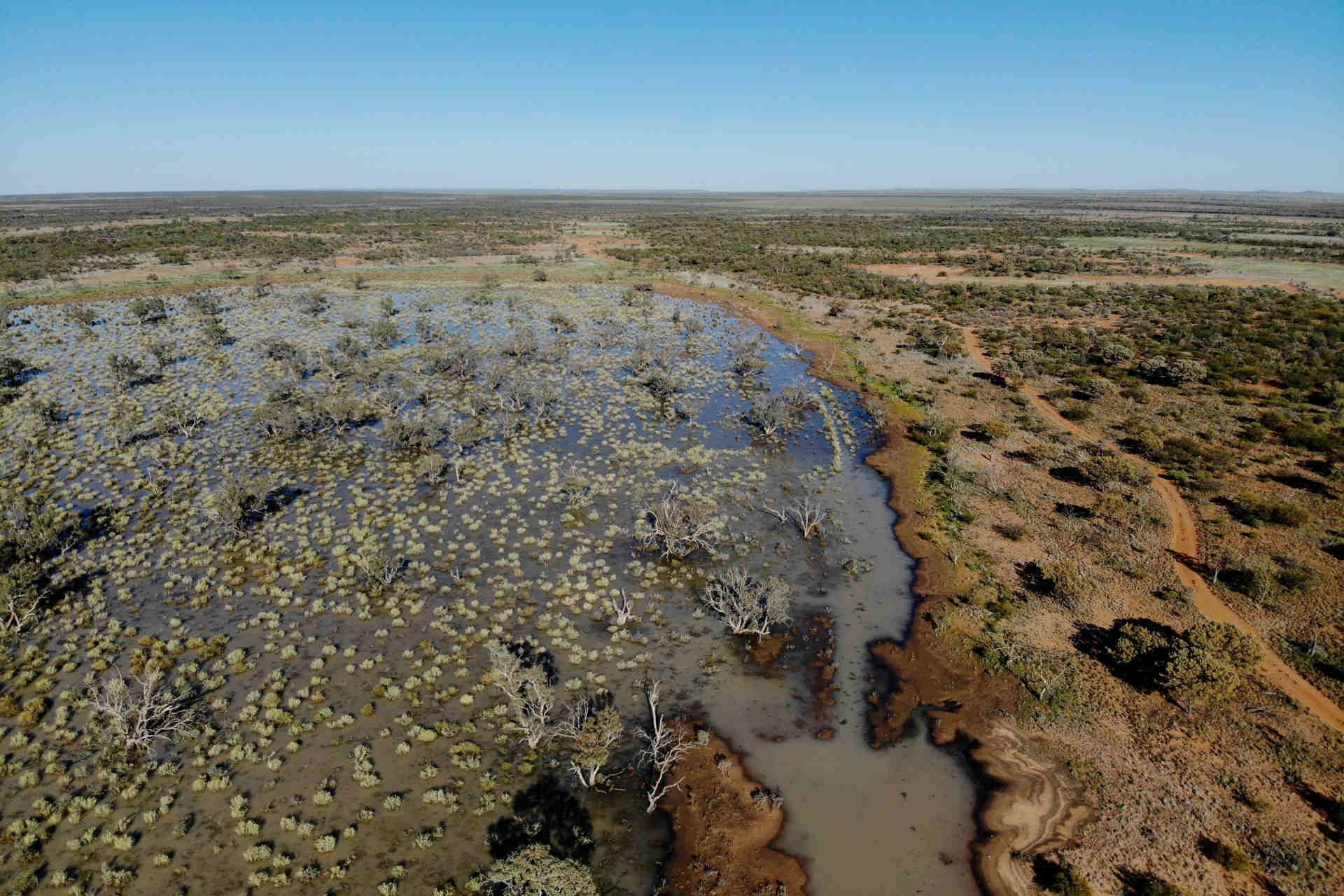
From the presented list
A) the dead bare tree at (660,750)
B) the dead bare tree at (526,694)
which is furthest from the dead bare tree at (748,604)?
the dead bare tree at (526,694)

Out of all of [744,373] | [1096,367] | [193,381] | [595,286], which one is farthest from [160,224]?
[1096,367]

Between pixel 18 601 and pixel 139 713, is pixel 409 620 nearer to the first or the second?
pixel 139 713

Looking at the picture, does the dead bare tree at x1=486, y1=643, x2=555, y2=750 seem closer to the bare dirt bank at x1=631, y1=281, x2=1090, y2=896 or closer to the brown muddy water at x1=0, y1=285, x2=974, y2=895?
the brown muddy water at x1=0, y1=285, x2=974, y2=895

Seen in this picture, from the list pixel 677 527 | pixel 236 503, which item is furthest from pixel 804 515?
pixel 236 503

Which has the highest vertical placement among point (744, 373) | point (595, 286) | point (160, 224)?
point (160, 224)

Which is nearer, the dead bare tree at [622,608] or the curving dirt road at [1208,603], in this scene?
the curving dirt road at [1208,603]

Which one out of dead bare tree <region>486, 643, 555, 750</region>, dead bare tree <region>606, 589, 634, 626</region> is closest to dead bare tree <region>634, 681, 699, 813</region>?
dead bare tree <region>486, 643, 555, 750</region>

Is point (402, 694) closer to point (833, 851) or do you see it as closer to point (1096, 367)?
point (833, 851)

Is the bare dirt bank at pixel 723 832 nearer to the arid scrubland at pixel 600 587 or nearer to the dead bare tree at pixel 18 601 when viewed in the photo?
the arid scrubland at pixel 600 587
